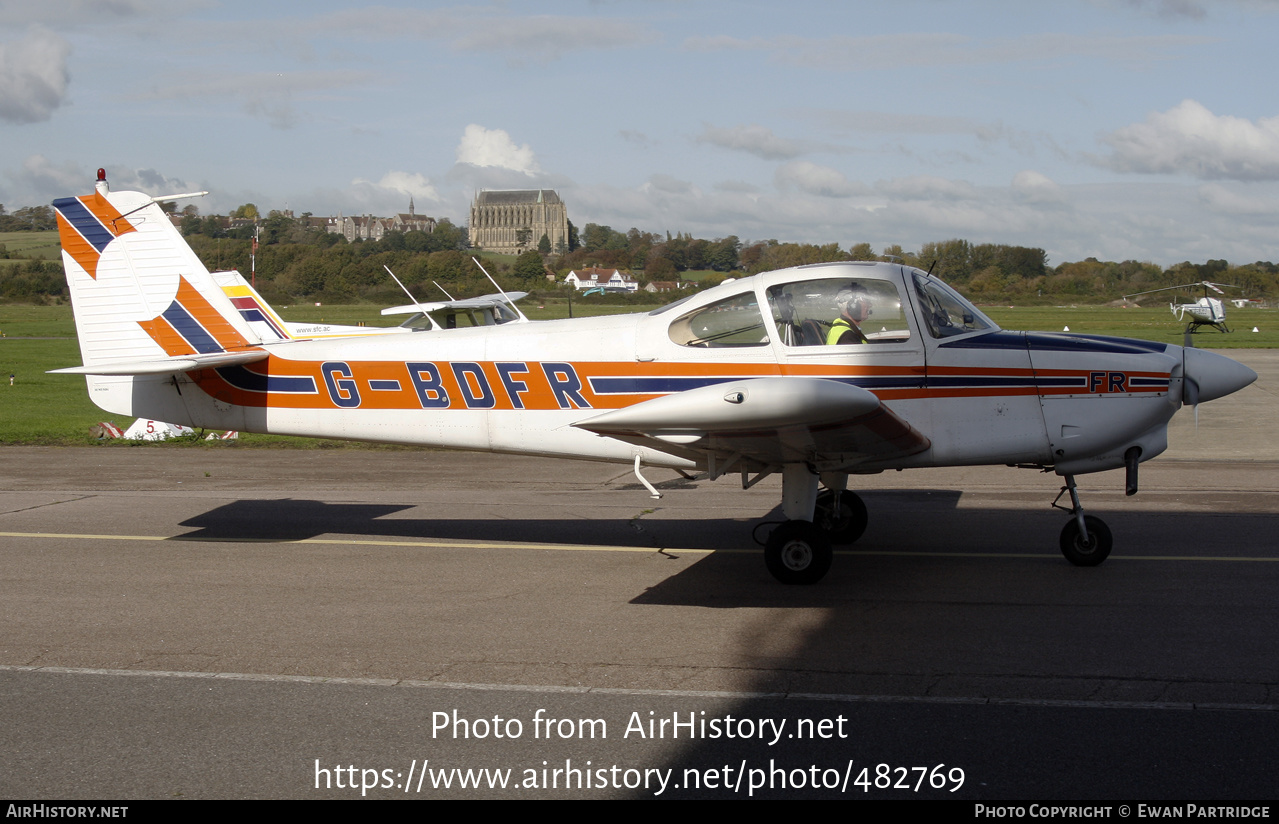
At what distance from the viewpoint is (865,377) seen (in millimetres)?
7039

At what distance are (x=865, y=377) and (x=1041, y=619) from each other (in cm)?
196

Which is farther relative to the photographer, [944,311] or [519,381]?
[519,381]

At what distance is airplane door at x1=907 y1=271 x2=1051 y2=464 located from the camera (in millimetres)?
7020

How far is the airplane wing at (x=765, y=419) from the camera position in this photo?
5.67 metres

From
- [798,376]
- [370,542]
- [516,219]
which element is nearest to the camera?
[798,376]

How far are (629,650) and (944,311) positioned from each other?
341 cm

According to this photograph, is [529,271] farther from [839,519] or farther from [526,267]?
[839,519]

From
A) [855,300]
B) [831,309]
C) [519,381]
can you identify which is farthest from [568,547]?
[855,300]

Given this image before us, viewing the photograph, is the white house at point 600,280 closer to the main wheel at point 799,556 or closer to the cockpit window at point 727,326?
the cockpit window at point 727,326

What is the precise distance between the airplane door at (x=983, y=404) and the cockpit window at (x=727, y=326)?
46.8 inches

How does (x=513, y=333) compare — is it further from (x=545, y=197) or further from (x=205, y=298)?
(x=545, y=197)

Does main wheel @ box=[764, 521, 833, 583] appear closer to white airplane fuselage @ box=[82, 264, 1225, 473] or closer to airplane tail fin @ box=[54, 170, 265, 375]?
white airplane fuselage @ box=[82, 264, 1225, 473]

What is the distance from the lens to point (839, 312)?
711 cm

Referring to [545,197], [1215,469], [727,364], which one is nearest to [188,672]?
[727,364]
